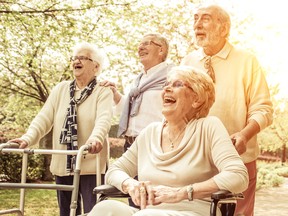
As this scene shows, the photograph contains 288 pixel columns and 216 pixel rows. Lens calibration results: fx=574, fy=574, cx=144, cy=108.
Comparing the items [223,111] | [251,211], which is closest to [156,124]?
[223,111]

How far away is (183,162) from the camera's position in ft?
9.16

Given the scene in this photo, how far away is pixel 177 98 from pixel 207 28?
0.65m

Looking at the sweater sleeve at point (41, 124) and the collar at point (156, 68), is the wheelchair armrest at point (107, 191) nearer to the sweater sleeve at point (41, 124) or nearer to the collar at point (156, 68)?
the sweater sleeve at point (41, 124)

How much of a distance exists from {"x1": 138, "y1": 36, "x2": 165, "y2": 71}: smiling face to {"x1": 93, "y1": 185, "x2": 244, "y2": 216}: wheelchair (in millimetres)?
1610

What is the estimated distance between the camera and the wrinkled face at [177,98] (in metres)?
2.82

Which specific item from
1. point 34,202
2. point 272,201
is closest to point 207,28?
point 34,202

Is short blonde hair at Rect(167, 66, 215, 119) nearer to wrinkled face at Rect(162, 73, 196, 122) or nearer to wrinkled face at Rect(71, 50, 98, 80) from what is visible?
wrinkled face at Rect(162, 73, 196, 122)

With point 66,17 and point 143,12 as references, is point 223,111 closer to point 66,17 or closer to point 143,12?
point 66,17

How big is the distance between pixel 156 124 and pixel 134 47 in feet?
31.1

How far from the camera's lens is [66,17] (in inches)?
401

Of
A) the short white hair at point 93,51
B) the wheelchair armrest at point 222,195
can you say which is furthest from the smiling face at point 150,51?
the wheelchair armrest at point 222,195

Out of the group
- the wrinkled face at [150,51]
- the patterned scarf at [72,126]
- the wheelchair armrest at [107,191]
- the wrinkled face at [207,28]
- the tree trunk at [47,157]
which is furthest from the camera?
the tree trunk at [47,157]

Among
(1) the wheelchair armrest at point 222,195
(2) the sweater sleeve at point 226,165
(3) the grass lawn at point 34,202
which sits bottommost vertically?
(3) the grass lawn at point 34,202

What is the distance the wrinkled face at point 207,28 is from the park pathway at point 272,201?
22.5ft
